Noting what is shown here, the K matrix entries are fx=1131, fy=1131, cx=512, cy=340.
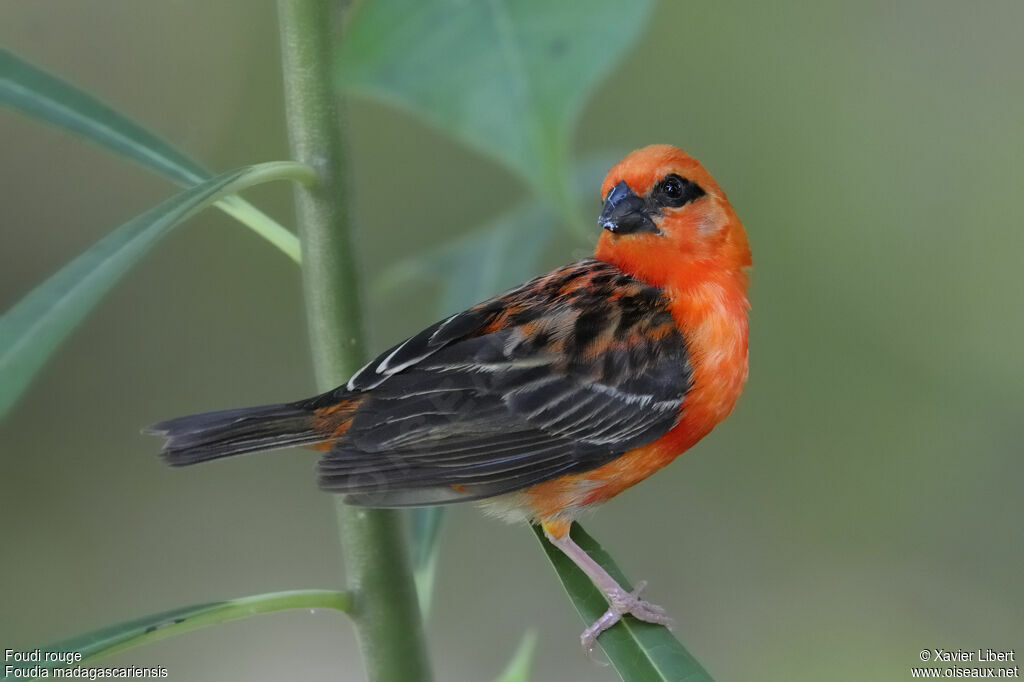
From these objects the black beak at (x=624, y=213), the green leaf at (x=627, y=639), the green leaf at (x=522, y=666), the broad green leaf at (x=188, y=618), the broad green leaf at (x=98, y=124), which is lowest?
the green leaf at (x=627, y=639)

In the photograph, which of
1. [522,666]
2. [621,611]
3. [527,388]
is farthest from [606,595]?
[527,388]

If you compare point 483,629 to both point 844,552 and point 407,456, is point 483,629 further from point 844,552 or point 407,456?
point 407,456

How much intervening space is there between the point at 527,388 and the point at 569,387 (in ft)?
0.37

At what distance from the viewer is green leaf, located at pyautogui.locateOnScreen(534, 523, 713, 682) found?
Answer: 72.3 inches

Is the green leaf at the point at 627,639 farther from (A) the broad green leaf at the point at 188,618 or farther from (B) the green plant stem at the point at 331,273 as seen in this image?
(A) the broad green leaf at the point at 188,618

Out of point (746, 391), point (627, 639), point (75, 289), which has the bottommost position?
point (627, 639)

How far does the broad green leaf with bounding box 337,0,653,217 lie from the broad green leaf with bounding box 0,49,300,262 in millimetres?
389

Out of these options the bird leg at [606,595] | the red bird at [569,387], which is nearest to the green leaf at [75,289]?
the red bird at [569,387]

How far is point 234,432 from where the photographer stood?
2043 millimetres

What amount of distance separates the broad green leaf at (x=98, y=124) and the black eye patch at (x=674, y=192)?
0.95 metres

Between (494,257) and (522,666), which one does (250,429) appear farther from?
(494,257)

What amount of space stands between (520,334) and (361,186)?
3.77m

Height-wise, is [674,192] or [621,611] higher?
[674,192]

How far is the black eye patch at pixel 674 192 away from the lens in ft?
8.22
